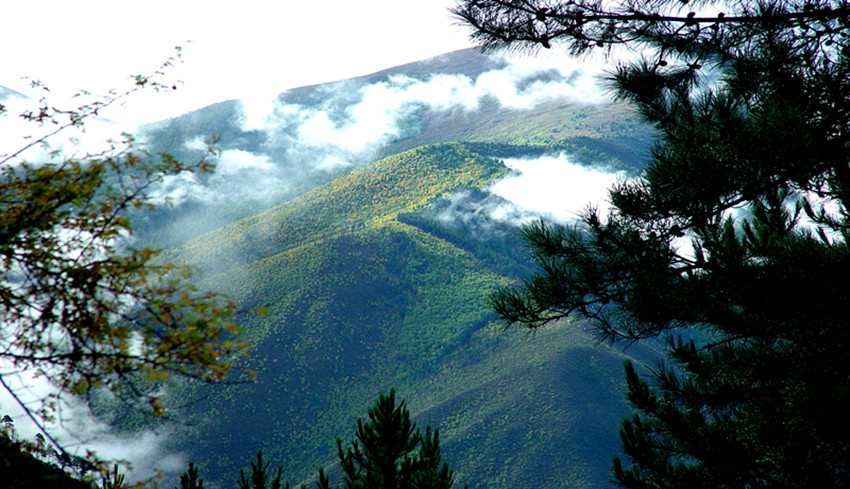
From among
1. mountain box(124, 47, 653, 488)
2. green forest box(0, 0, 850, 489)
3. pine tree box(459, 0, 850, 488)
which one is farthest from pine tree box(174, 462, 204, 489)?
mountain box(124, 47, 653, 488)

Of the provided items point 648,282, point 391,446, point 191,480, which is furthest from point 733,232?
point 191,480

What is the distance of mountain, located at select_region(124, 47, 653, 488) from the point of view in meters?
74.3

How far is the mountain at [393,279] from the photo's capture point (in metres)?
74.3

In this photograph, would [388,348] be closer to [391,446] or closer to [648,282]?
[391,446]

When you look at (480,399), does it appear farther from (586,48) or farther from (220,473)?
(586,48)

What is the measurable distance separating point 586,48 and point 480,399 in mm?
77285

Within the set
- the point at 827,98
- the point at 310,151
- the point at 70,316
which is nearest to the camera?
the point at 70,316

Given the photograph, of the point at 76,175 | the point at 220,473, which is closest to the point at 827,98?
the point at 76,175

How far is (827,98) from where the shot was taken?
4.34 meters

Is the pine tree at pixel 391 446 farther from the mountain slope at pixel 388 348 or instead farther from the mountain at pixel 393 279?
the mountain slope at pixel 388 348

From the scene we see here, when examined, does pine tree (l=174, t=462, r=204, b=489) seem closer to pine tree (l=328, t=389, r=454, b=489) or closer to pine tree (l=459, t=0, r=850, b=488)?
pine tree (l=328, t=389, r=454, b=489)

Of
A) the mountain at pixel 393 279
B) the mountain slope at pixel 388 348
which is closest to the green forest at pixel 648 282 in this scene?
the mountain at pixel 393 279

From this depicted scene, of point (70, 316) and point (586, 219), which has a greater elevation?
point (586, 219)

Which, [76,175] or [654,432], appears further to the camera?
[654,432]
